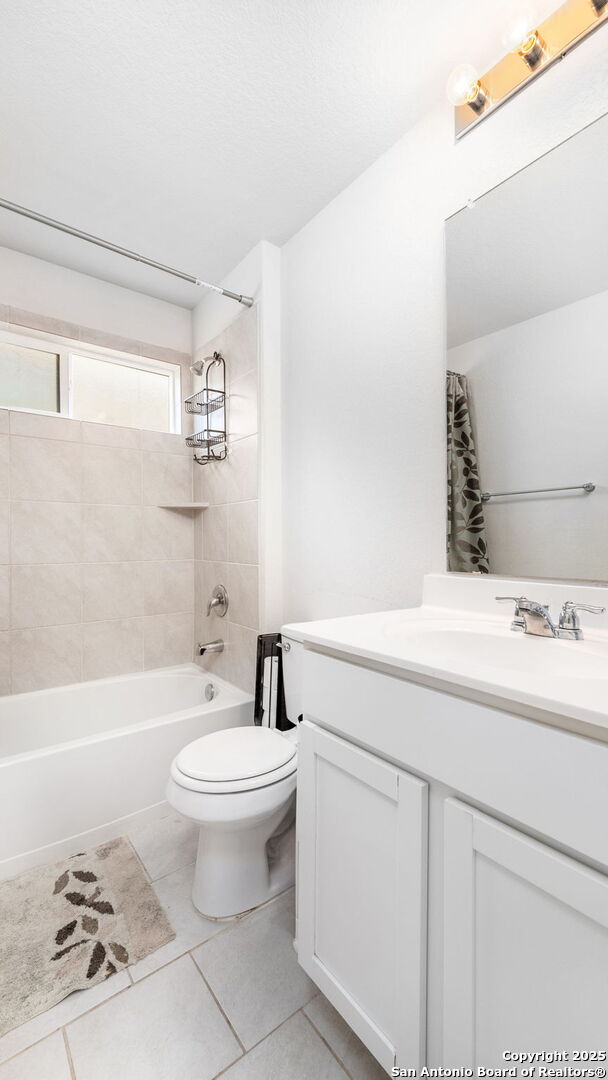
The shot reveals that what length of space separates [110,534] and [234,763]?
4.94ft

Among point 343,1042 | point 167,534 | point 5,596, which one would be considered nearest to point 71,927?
point 343,1042

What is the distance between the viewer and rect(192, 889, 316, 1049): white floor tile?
1.06 metres

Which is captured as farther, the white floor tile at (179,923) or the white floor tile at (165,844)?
the white floor tile at (165,844)

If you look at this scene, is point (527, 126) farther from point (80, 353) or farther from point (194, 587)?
point (194, 587)

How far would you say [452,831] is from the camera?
691 mm

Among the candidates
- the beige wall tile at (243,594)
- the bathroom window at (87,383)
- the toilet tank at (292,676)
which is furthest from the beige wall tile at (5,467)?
the toilet tank at (292,676)

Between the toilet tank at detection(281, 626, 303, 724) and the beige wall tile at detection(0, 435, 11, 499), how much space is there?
59.2 inches

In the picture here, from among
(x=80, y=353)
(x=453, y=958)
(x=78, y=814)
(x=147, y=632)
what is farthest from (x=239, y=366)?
(x=453, y=958)

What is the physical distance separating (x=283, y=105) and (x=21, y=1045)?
8.45ft

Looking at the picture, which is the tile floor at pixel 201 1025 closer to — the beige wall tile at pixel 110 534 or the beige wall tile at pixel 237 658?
the beige wall tile at pixel 237 658

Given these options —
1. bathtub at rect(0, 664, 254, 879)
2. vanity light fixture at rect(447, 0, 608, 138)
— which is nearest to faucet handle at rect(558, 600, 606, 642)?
vanity light fixture at rect(447, 0, 608, 138)

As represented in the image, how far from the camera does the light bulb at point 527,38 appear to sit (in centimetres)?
111

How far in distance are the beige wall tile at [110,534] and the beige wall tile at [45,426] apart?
1.20 feet

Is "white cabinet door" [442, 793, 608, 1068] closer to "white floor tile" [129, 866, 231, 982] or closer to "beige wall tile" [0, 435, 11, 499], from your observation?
"white floor tile" [129, 866, 231, 982]
